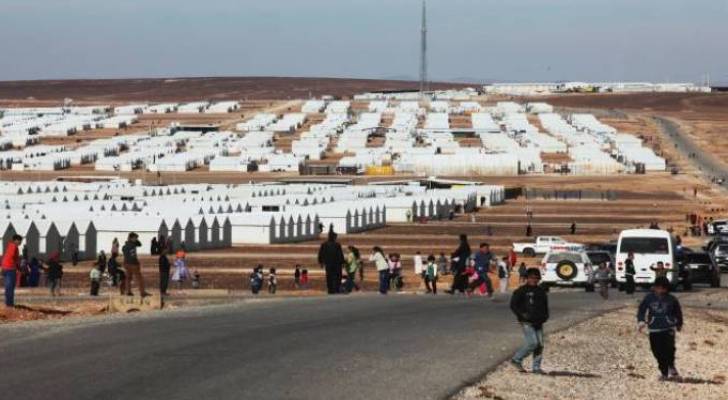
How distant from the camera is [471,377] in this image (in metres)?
17.8

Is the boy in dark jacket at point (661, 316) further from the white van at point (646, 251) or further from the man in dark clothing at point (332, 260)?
the white van at point (646, 251)

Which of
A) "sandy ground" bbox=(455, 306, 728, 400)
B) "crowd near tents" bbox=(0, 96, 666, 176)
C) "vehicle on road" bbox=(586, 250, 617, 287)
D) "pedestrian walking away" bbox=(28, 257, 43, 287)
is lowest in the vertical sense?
"sandy ground" bbox=(455, 306, 728, 400)

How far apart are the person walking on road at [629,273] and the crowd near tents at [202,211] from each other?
24.1 feet

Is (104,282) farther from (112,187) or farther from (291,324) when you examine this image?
(112,187)

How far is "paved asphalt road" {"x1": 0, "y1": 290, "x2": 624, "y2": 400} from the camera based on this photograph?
15898 mm

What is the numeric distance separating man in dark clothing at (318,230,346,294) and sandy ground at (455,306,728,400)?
5892mm

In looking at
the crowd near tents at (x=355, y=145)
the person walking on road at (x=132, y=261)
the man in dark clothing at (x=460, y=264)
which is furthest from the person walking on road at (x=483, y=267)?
the crowd near tents at (x=355, y=145)

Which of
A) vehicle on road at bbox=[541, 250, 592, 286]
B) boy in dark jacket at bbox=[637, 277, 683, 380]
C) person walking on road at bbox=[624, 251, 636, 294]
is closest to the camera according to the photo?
boy in dark jacket at bbox=[637, 277, 683, 380]

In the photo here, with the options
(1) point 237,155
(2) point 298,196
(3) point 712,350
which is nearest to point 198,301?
(3) point 712,350

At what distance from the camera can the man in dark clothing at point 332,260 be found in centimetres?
3028

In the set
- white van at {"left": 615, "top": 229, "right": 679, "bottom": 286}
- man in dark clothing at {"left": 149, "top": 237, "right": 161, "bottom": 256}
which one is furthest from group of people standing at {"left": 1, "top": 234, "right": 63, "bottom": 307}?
white van at {"left": 615, "top": 229, "right": 679, "bottom": 286}

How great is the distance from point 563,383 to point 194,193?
69737 millimetres

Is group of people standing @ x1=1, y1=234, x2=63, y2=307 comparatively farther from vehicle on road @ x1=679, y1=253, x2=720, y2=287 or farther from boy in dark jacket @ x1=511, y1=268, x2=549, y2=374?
vehicle on road @ x1=679, y1=253, x2=720, y2=287

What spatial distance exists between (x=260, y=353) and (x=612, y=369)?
4.83 metres
